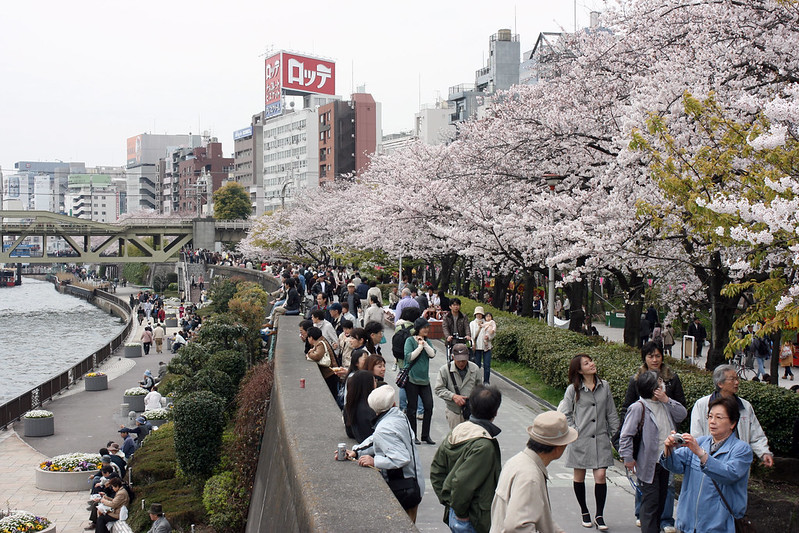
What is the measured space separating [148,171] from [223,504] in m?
178

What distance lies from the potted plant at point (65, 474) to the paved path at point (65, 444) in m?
0.24

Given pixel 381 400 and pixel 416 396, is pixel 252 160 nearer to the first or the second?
pixel 416 396

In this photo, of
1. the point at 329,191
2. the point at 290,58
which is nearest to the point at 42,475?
the point at 329,191

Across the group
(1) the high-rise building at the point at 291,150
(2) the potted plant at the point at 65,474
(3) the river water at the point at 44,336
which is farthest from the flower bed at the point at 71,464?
(1) the high-rise building at the point at 291,150

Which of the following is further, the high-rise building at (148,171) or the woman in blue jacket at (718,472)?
the high-rise building at (148,171)

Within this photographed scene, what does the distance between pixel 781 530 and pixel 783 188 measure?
346cm

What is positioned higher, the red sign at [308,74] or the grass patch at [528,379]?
the red sign at [308,74]

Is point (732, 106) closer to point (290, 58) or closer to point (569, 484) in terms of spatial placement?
point (569, 484)

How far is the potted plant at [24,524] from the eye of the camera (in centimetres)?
1627

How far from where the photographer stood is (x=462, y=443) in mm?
5391

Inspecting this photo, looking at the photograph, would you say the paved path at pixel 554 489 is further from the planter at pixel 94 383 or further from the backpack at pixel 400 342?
the planter at pixel 94 383

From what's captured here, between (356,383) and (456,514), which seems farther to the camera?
(356,383)

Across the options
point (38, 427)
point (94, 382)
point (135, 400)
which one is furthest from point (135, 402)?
point (94, 382)

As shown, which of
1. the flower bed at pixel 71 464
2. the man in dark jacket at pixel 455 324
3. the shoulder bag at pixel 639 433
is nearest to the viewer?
the shoulder bag at pixel 639 433
